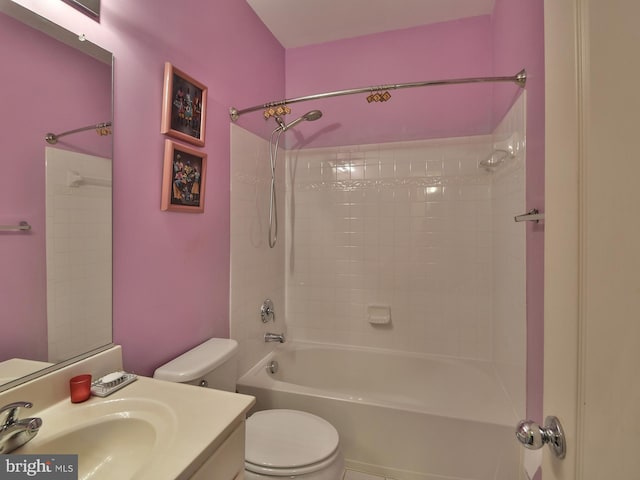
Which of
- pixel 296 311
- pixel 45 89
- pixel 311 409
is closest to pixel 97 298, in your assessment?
pixel 45 89

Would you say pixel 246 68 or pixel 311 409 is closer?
pixel 311 409

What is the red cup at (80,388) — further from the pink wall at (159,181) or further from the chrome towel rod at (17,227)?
the chrome towel rod at (17,227)

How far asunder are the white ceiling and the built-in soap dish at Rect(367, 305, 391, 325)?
6.44 feet

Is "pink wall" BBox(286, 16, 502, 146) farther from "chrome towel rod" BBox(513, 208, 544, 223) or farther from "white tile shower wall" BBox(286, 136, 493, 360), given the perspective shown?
"chrome towel rod" BBox(513, 208, 544, 223)

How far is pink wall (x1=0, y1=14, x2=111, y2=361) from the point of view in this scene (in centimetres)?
72

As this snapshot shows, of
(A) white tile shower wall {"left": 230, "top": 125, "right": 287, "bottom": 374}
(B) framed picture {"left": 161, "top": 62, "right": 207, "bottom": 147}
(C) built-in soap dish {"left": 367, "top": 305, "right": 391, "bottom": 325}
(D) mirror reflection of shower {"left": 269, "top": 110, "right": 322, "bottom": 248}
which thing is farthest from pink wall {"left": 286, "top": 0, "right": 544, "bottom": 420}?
(C) built-in soap dish {"left": 367, "top": 305, "right": 391, "bottom": 325}

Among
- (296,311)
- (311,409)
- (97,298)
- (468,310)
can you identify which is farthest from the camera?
(296,311)

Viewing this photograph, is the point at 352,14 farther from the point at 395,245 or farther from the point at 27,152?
the point at 27,152

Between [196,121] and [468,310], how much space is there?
1.98 metres

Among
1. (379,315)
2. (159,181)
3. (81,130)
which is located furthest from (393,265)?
(81,130)

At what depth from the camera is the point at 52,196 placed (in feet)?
→ 2.67

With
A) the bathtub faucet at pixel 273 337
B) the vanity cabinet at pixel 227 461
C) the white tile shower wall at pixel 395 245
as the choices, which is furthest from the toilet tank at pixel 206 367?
the white tile shower wall at pixel 395 245

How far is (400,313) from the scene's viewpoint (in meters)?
2.11

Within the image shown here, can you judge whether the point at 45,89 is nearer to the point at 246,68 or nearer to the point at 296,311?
the point at 246,68
